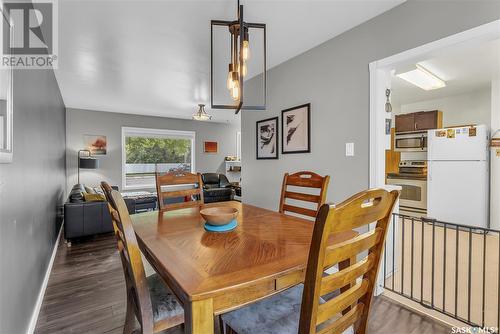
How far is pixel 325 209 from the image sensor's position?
657 millimetres

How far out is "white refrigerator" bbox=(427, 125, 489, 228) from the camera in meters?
3.53

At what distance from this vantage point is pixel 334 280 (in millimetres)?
792

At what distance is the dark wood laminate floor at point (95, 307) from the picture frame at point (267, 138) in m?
2.00

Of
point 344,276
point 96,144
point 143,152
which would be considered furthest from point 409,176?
point 96,144

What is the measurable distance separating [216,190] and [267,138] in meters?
2.29

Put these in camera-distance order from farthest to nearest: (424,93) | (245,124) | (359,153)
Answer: (424,93)
(245,124)
(359,153)

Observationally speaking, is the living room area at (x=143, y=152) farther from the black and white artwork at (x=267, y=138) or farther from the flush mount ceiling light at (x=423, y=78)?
the flush mount ceiling light at (x=423, y=78)

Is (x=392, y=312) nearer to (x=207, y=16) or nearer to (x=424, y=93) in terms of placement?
(x=207, y=16)

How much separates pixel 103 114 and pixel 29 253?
4.90 metres

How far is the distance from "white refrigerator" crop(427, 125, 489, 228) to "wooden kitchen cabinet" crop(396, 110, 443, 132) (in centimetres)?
44

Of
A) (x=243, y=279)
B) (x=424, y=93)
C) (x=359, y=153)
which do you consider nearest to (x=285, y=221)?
(x=243, y=279)

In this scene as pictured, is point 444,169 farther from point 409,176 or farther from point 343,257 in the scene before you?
point 343,257

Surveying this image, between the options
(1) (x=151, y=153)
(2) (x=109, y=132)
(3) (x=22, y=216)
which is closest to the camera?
(3) (x=22, y=216)

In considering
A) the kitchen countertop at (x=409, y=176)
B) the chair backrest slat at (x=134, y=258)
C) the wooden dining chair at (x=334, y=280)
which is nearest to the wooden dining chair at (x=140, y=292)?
the chair backrest slat at (x=134, y=258)
